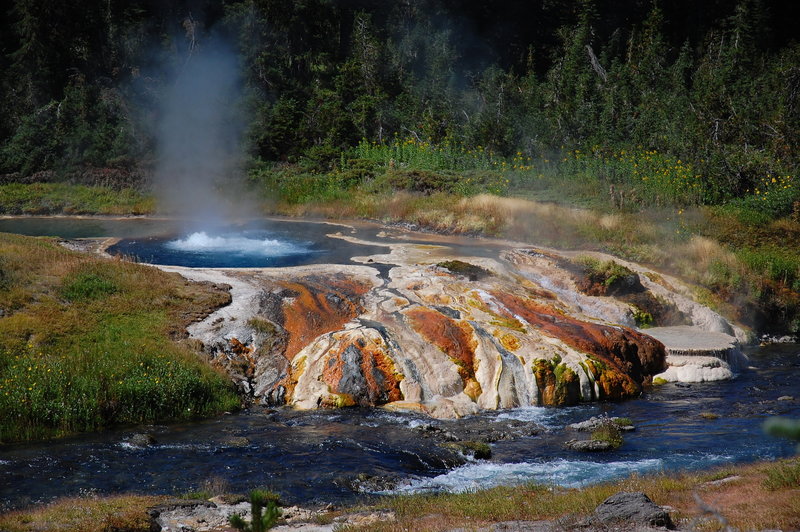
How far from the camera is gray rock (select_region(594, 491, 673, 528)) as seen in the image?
6.71 metres

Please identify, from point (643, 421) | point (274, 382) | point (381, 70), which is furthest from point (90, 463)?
point (381, 70)

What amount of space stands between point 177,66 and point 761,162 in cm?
2985

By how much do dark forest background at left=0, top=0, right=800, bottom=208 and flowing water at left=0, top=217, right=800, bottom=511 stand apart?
586 inches

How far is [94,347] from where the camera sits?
41.8ft

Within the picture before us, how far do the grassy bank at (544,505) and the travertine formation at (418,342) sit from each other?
4.15 metres

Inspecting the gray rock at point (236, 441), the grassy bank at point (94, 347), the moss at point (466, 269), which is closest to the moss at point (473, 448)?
the gray rock at point (236, 441)

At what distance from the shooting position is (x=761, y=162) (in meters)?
25.0

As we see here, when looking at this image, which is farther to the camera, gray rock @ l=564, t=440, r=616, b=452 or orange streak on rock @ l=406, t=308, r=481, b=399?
orange streak on rock @ l=406, t=308, r=481, b=399

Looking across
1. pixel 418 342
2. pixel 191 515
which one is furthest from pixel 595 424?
pixel 191 515

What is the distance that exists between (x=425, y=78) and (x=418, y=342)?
32680mm

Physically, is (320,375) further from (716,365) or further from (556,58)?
(556,58)

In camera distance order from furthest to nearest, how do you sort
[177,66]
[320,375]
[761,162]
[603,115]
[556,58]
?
[556,58] < [177,66] < [603,115] < [761,162] < [320,375]

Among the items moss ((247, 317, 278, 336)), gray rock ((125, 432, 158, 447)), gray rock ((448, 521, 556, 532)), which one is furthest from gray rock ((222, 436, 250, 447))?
gray rock ((448, 521, 556, 532))

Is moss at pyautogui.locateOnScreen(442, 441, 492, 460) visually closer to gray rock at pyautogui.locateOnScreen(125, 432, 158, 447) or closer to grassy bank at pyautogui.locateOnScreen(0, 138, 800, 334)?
gray rock at pyautogui.locateOnScreen(125, 432, 158, 447)
